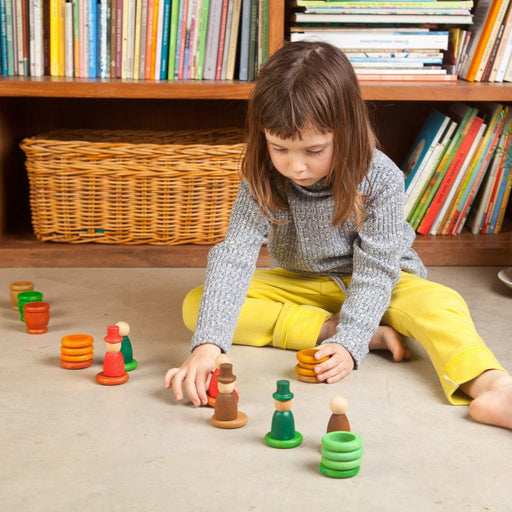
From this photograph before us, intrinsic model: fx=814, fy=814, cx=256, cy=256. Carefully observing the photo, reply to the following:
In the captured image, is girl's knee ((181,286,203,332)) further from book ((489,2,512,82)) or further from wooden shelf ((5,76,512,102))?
book ((489,2,512,82))

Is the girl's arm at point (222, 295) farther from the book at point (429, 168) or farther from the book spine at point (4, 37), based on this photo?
the book spine at point (4, 37)

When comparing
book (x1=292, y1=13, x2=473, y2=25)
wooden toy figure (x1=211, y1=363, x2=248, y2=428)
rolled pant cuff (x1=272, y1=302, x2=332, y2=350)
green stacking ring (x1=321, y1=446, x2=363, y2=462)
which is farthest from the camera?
book (x1=292, y1=13, x2=473, y2=25)

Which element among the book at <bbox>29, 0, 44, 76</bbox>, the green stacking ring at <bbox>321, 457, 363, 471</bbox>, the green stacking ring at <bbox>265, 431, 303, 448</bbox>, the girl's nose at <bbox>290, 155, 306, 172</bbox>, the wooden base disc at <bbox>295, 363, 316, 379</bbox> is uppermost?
the book at <bbox>29, 0, 44, 76</bbox>

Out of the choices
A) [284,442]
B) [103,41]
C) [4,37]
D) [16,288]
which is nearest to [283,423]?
[284,442]

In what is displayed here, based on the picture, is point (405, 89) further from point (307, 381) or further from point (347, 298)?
point (307, 381)

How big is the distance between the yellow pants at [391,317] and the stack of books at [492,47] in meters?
0.72

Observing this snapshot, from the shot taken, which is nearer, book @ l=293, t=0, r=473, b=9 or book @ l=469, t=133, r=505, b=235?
book @ l=293, t=0, r=473, b=9

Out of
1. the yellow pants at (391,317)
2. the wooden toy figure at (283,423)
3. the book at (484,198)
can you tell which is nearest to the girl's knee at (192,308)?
the yellow pants at (391,317)

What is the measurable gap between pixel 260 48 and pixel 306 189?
0.68m

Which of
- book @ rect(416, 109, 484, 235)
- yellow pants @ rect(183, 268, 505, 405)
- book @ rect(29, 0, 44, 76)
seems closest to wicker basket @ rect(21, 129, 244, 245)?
book @ rect(29, 0, 44, 76)

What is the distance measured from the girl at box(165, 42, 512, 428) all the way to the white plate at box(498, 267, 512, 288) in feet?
0.91

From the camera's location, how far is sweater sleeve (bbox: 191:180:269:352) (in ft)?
4.31

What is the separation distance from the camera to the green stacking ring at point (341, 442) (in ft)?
3.30

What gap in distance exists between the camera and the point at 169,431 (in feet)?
3.77
